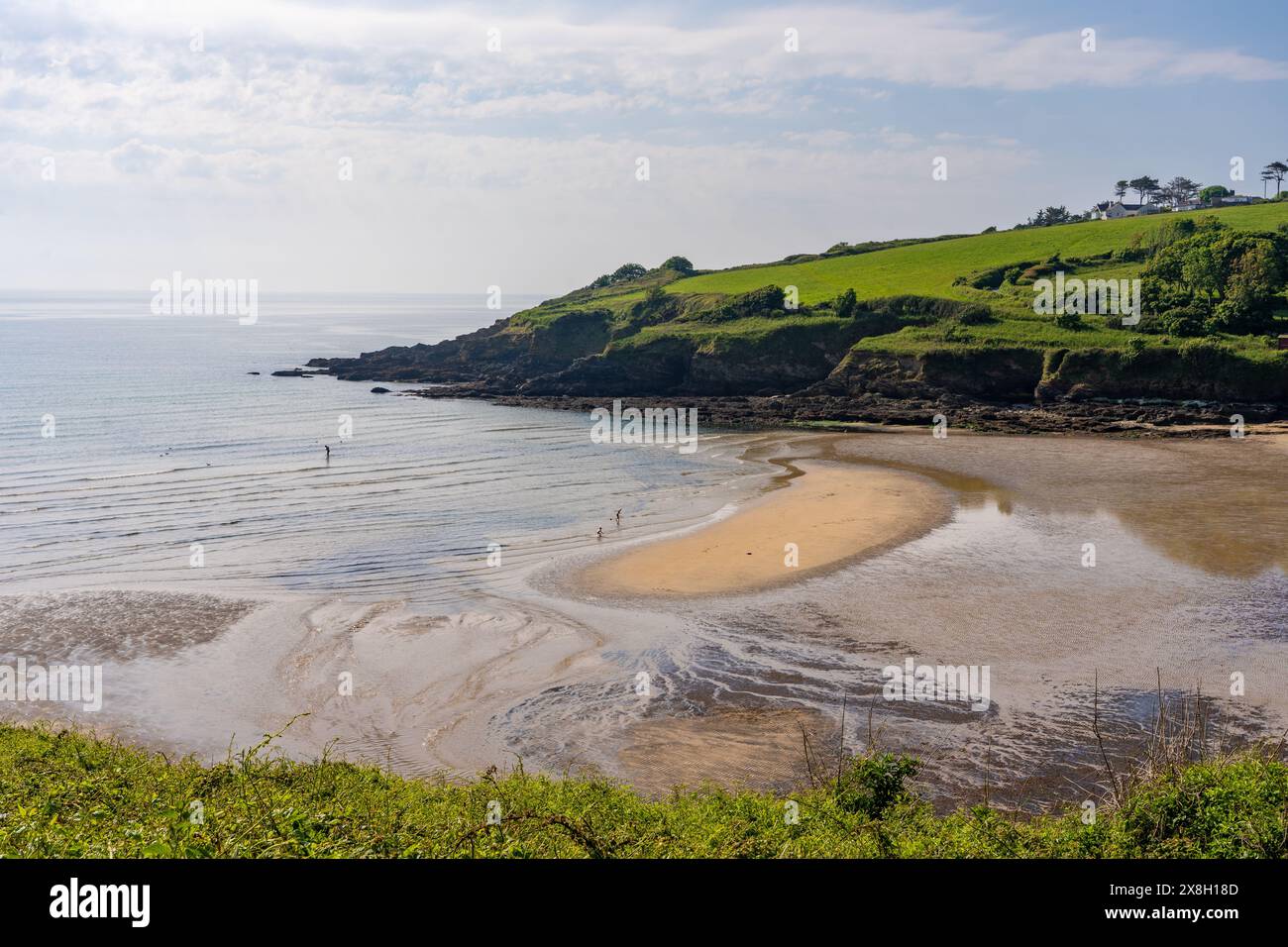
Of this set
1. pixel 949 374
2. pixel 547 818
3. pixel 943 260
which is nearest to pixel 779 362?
pixel 949 374

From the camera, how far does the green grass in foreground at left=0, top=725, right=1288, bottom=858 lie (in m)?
10.2

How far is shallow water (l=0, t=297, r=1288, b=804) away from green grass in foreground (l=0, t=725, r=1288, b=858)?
356 cm

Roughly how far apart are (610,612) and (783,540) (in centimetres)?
1072

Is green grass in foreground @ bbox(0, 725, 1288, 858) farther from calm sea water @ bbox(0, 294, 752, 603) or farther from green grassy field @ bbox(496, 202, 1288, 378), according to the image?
green grassy field @ bbox(496, 202, 1288, 378)

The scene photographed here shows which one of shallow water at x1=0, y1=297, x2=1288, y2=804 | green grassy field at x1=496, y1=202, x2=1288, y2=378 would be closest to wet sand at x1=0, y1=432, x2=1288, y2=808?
shallow water at x1=0, y1=297, x2=1288, y2=804

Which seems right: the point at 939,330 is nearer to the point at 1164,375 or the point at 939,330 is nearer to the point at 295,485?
the point at 1164,375

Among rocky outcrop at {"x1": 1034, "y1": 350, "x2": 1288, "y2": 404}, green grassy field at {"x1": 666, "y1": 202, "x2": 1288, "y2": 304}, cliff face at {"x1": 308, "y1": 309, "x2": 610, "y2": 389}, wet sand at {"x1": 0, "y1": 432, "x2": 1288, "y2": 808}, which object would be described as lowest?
wet sand at {"x1": 0, "y1": 432, "x2": 1288, "y2": 808}

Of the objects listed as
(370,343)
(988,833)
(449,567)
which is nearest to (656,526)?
(449,567)

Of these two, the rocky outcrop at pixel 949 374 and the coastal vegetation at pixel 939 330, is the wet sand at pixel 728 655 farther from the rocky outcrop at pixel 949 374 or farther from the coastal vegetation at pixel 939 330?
the rocky outcrop at pixel 949 374

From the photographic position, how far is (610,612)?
28891 mm

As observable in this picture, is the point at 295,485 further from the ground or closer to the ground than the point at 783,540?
further from the ground
